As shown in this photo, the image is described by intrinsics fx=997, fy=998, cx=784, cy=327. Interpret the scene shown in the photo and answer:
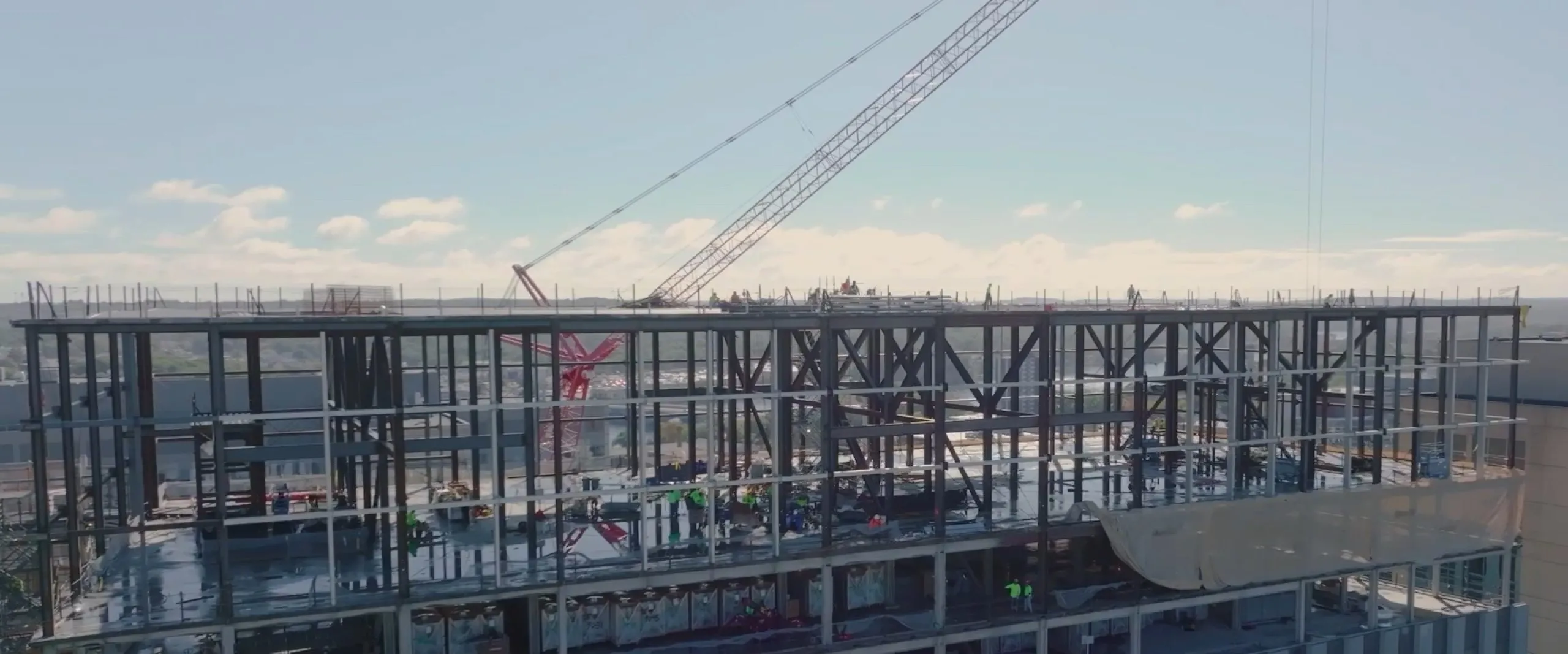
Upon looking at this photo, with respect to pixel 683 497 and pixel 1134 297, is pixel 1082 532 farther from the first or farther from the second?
pixel 683 497

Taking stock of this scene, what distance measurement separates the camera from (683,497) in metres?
36.7

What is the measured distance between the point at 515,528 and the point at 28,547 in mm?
12834

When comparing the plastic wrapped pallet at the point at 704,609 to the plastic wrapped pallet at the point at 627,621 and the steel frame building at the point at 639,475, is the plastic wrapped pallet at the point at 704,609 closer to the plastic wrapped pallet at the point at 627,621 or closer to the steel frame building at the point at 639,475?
the plastic wrapped pallet at the point at 627,621

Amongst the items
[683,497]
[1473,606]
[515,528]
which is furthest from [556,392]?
[1473,606]

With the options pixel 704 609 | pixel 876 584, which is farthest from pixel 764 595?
pixel 876 584

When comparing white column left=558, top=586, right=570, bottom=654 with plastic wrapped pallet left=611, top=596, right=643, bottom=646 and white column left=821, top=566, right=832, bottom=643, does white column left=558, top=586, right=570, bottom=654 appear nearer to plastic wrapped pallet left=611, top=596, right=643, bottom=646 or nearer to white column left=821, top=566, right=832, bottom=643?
plastic wrapped pallet left=611, top=596, right=643, bottom=646

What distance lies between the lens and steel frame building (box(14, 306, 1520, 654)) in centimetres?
2511

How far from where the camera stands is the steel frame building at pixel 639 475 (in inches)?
989

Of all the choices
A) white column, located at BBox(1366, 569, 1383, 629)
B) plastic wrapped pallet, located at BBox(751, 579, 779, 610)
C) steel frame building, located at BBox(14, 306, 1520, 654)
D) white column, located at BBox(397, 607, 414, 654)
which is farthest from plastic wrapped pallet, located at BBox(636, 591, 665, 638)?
white column, located at BBox(1366, 569, 1383, 629)

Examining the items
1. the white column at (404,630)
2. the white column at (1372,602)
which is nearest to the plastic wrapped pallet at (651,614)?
the white column at (404,630)

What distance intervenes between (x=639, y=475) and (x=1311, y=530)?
23.8m

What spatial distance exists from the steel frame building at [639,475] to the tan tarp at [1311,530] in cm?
82

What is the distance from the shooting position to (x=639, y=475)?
108 ft

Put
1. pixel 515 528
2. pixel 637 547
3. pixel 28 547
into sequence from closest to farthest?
pixel 28 547
pixel 637 547
pixel 515 528
